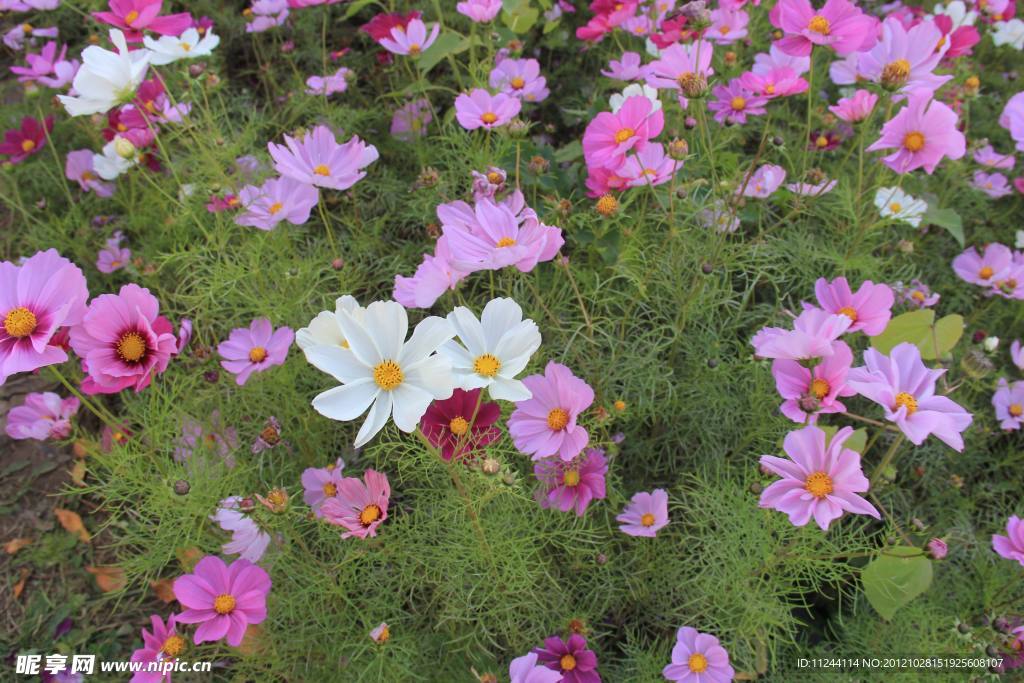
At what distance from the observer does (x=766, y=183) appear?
51.8 inches

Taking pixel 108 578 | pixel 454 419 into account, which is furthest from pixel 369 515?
pixel 108 578

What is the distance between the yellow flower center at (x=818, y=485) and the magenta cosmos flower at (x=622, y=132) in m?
0.54

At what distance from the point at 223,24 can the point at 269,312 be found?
124cm

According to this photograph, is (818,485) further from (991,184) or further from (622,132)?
(991,184)

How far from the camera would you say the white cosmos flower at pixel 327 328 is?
2.30 feet

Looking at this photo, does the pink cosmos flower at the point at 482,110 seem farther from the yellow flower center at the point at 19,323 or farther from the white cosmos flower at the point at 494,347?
the yellow flower center at the point at 19,323

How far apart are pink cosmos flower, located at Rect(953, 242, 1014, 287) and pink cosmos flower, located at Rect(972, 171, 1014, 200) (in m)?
0.20

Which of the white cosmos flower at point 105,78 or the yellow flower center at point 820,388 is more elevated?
the white cosmos flower at point 105,78

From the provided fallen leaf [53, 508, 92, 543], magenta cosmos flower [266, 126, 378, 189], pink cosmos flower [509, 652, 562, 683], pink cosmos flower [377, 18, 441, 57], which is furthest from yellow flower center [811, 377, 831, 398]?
fallen leaf [53, 508, 92, 543]

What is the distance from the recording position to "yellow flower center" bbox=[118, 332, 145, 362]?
870 millimetres

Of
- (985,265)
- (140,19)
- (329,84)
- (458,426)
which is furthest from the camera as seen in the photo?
(329,84)

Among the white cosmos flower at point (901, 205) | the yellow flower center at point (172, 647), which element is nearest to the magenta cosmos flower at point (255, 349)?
the yellow flower center at point (172, 647)

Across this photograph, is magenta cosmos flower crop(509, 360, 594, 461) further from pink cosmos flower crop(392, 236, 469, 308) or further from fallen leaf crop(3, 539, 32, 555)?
fallen leaf crop(3, 539, 32, 555)

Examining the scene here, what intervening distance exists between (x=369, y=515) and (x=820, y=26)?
0.99m
